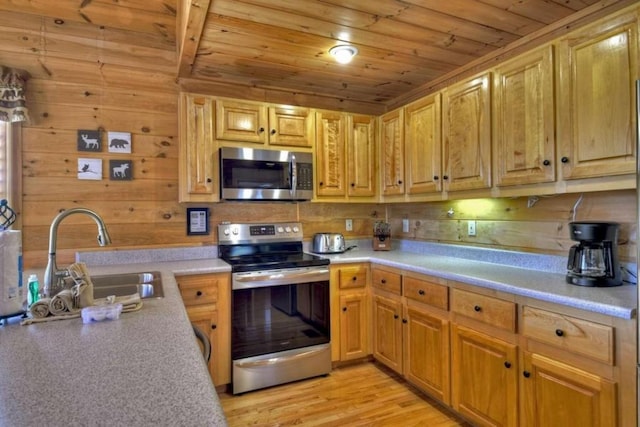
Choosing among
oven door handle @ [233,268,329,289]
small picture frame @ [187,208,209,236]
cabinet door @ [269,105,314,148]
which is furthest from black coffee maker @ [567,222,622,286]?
small picture frame @ [187,208,209,236]

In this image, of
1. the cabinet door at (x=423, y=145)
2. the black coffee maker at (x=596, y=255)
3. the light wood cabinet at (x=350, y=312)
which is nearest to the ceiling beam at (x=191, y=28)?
the cabinet door at (x=423, y=145)

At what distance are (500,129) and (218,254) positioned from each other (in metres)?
2.16

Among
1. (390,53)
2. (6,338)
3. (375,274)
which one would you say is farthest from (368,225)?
(6,338)

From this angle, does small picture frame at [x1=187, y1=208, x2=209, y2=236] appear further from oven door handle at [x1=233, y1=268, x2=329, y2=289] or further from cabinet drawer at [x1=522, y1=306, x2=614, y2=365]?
cabinet drawer at [x1=522, y1=306, x2=614, y2=365]

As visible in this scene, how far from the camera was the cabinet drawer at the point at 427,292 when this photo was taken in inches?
85.7

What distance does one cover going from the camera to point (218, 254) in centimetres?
292

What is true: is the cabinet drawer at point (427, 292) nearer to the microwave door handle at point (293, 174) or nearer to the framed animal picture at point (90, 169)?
the microwave door handle at point (293, 174)

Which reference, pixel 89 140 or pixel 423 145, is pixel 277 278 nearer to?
pixel 423 145

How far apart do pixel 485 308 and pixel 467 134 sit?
42.3 inches

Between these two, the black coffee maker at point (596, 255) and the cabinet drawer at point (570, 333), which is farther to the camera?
the black coffee maker at point (596, 255)

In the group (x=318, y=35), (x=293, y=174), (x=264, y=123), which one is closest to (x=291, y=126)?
(x=264, y=123)

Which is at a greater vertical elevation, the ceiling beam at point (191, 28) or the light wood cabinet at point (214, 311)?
the ceiling beam at point (191, 28)

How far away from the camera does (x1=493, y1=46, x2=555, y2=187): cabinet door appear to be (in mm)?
1866

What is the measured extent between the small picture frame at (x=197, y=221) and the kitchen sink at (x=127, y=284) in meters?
0.68
